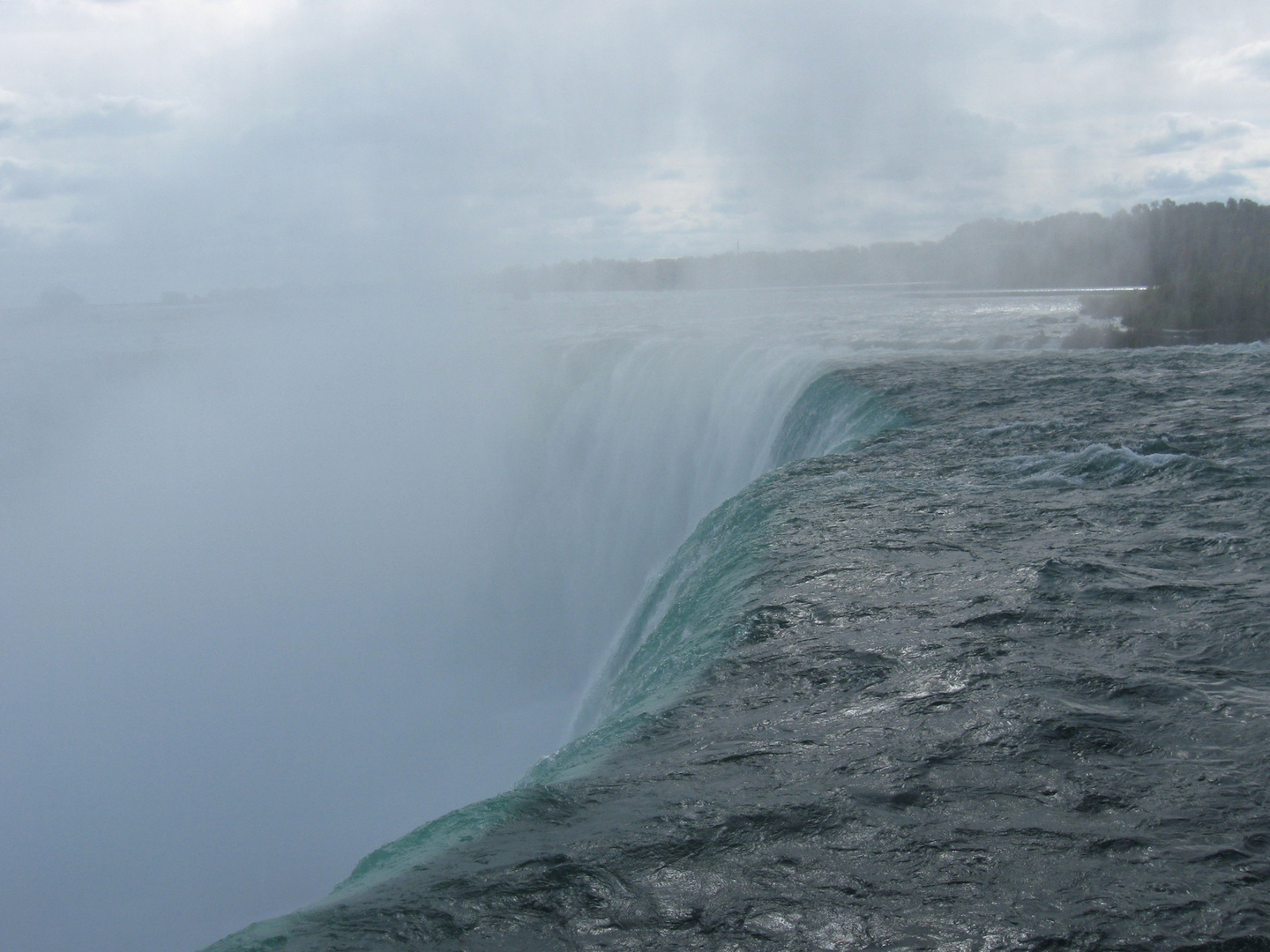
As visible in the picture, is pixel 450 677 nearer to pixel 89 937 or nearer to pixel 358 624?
pixel 358 624

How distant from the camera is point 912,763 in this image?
14.0 ft

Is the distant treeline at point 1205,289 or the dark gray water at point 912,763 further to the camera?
the distant treeline at point 1205,289

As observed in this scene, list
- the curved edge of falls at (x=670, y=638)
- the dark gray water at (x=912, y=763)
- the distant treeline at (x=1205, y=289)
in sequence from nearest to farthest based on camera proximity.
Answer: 1. the dark gray water at (x=912, y=763)
2. the curved edge of falls at (x=670, y=638)
3. the distant treeline at (x=1205, y=289)

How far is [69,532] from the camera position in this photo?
2620 cm

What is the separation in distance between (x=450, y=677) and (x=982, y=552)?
12.9 m

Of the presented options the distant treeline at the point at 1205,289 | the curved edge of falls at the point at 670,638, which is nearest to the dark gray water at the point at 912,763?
the curved edge of falls at the point at 670,638

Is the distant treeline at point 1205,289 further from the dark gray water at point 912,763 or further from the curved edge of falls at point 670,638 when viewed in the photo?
the dark gray water at point 912,763

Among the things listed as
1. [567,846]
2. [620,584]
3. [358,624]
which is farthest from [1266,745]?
[358,624]

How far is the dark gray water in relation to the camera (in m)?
3.33

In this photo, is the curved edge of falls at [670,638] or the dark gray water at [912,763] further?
the curved edge of falls at [670,638]

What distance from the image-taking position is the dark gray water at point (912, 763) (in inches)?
131

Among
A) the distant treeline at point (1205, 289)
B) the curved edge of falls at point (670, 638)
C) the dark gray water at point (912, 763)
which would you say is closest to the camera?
the dark gray water at point (912, 763)

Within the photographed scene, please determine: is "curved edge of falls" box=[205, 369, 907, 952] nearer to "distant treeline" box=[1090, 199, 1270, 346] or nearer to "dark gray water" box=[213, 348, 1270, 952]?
"dark gray water" box=[213, 348, 1270, 952]

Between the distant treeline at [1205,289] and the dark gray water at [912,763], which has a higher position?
the distant treeline at [1205,289]
